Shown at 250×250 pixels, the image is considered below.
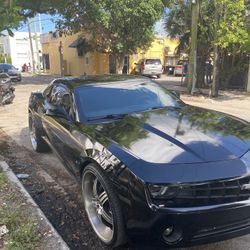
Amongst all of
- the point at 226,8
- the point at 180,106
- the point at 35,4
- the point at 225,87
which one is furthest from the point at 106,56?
the point at 180,106

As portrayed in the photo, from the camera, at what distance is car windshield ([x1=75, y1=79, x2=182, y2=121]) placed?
168 inches

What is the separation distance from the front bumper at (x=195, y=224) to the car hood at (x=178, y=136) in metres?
0.43

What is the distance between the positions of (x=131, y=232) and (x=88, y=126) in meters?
1.44

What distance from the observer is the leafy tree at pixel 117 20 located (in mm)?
20172

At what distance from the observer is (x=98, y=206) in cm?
352

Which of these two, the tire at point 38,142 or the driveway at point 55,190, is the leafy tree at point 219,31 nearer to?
the driveway at point 55,190

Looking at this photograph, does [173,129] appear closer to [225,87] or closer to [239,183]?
[239,183]

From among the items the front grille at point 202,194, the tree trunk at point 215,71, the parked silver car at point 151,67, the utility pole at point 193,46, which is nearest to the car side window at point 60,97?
the front grille at point 202,194

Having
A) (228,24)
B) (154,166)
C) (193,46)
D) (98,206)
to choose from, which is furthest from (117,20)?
(154,166)

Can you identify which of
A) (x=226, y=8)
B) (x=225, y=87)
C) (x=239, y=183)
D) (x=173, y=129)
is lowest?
(x=225, y=87)

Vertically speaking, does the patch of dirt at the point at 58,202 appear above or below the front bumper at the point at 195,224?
below

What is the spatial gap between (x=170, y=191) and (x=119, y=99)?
2.00 metres

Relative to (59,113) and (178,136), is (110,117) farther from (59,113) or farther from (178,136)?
(178,136)

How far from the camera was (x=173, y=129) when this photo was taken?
142 inches
